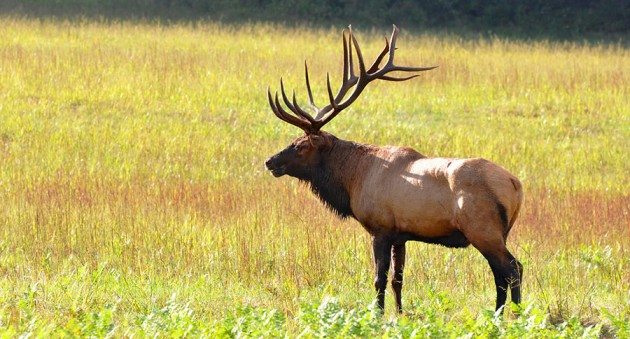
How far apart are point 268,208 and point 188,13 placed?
70.5ft

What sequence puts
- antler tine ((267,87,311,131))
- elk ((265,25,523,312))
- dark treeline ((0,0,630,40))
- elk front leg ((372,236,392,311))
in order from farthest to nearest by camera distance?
dark treeline ((0,0,630,40))
antler tine ((267,87,311,131))
elk front leg ((372,236,392,311))
elk ((265,25,523,312))

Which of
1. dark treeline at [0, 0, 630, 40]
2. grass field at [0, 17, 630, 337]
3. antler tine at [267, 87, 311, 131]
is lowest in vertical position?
grass field at [0, 17, 630, 337]

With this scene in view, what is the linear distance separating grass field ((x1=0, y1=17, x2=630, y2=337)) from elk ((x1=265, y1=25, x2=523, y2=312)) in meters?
0.38

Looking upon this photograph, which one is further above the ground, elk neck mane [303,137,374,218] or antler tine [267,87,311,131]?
antler tine [267,87,311,131]

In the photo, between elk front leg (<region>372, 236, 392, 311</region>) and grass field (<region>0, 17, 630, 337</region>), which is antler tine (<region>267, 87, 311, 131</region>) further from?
elk front leg (<region>372, 236, 392, 311</region>)

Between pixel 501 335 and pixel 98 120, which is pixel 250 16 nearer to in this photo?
pixel 98 120

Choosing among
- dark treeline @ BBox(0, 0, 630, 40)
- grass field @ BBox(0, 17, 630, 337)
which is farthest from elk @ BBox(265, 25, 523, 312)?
dark treeline @ BBox(0, 0, 630, 40)

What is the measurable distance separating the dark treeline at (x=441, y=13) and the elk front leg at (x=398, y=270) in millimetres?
23867

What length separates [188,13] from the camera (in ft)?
108

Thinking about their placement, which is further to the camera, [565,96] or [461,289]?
[565,96]

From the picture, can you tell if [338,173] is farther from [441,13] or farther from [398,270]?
[441,13]

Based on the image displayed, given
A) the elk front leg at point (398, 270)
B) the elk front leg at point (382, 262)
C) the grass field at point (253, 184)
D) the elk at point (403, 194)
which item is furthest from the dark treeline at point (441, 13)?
the elk front leg at point (382, 262)

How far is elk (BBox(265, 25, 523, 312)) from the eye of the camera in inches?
318

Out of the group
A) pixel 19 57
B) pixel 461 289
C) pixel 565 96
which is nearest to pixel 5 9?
pixel 19 57
